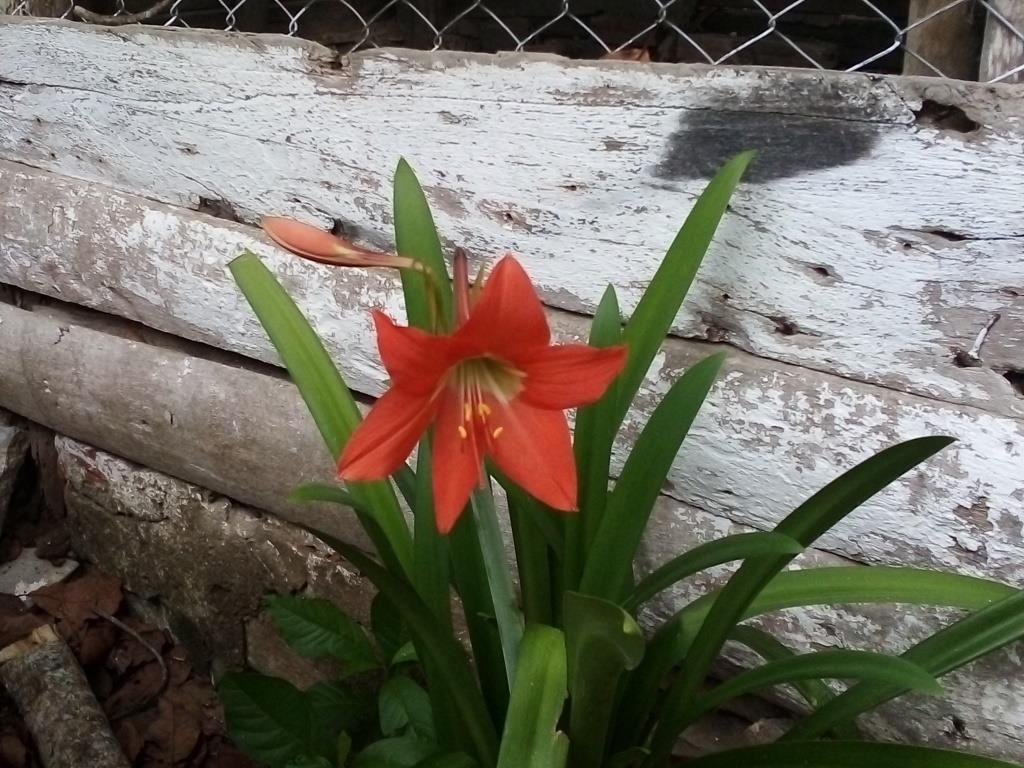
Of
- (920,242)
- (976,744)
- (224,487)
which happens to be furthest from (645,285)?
(224,487)

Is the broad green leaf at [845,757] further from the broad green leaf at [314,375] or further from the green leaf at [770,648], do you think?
the broad green leaf at [314,375]

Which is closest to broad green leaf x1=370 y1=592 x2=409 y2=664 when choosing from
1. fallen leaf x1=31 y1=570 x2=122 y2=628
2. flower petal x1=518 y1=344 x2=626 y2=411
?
flower petal x1=518 y1=344 x2=626 y2=411

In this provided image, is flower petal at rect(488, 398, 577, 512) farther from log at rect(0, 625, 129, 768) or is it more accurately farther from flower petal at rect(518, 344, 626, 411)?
log at rect(0, 625, 129, 768)

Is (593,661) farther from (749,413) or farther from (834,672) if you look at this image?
(749,413)

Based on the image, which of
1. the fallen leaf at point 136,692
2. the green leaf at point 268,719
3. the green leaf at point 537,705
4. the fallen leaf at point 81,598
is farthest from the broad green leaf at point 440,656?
the fallen leaf at point 81,598

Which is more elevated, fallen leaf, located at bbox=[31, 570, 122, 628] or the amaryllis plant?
the amaryllis plant

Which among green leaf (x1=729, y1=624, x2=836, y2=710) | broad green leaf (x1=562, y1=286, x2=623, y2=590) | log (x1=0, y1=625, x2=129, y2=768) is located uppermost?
broad green leaf (x1=562, y1=286, x2=623, y2=590)

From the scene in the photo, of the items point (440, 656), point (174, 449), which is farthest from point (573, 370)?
point (174, 449)
